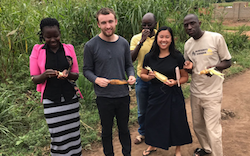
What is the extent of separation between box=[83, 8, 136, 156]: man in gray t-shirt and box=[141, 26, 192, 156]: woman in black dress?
0.35 m

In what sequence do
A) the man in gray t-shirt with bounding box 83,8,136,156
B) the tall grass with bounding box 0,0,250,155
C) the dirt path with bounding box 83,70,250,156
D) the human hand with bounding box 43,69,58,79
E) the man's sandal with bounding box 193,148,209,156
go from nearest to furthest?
the human hand with bounding box 43,69,58,79 < the man in gray t-shirt with bounding box 83,8,136,156 < the man's sandal with bounding box 193,148,209,156 < the dirt path with bounding box 83,70,250,156 < the tall grass with bounding box 0,0,250,155

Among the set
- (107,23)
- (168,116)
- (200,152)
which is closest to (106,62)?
(107,23)

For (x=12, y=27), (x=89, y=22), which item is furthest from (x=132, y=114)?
(x=89, y=22)

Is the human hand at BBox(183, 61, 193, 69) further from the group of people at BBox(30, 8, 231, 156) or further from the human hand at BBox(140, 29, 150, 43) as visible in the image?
the human hand at BBox(140, 29, 150, 43)

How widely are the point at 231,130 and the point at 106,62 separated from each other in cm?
257

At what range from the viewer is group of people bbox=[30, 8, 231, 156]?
6.86 ft

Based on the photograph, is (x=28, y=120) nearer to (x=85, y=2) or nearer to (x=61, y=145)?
(x=61, y=145)

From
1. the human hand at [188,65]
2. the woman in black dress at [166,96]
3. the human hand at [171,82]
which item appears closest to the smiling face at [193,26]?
the woman in black dress at [166,96]

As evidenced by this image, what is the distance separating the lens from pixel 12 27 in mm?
3764

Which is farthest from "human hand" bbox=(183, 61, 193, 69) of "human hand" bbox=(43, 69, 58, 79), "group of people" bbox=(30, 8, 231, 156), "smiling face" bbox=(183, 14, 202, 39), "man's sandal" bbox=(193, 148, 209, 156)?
"human hand" bbox=(43, 69, 58, 79)

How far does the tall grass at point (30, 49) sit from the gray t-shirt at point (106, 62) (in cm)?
134

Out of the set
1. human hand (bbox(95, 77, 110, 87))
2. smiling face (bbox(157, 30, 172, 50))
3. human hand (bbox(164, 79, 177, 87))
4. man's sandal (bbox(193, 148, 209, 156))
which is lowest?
man's sandal (bbox(193, 148, 209, 156))

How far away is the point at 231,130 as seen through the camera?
3.38 meters

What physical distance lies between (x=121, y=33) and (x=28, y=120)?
3634 mm
